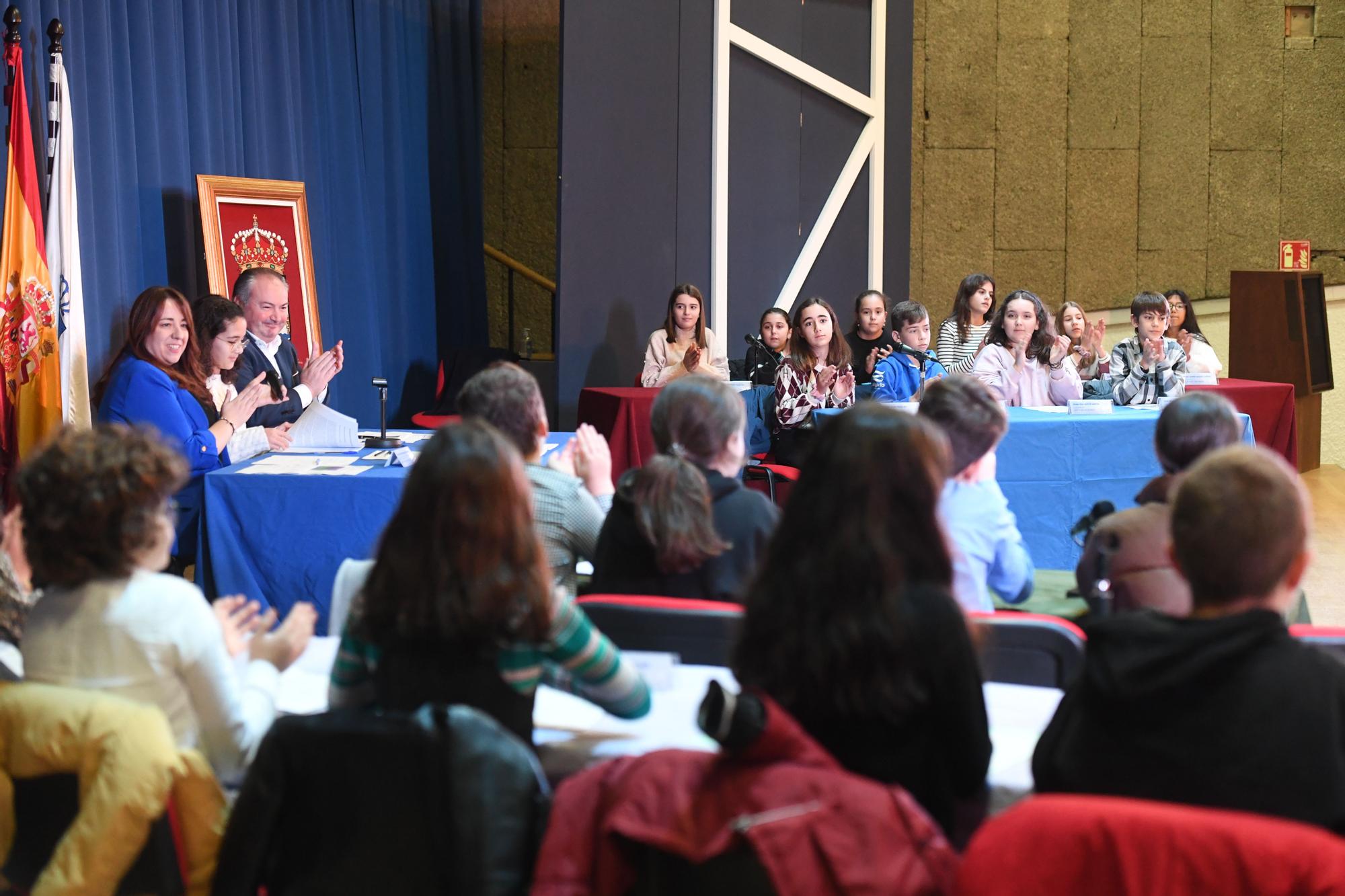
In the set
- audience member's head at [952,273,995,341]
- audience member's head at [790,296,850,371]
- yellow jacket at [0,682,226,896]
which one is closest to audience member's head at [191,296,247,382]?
audience member's head at [790,296,850,371]

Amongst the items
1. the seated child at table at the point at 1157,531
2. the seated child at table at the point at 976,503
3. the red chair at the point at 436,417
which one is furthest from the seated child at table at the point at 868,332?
the seated child at table at the point at 1157,531

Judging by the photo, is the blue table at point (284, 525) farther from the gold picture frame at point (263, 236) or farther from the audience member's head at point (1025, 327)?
the audience member's head at point (1025, 327)

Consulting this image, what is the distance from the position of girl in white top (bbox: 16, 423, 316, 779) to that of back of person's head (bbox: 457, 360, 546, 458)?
3.07 feet

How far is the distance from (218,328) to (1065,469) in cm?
305

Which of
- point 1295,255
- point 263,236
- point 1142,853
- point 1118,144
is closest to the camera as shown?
point 1142,853

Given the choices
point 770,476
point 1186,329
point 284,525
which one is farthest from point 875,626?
point 1186,329

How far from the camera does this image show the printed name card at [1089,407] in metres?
5.05

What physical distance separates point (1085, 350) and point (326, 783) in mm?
5522

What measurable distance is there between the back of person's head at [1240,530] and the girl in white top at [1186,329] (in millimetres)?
5551

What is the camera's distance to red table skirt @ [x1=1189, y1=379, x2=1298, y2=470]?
18.6ft

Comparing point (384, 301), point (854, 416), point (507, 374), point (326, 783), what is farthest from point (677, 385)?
point (384, 301)

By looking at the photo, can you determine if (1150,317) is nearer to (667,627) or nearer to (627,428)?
(627,428)

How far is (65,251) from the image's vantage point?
4402 millimetres

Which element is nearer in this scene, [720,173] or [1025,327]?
[1025,327]
